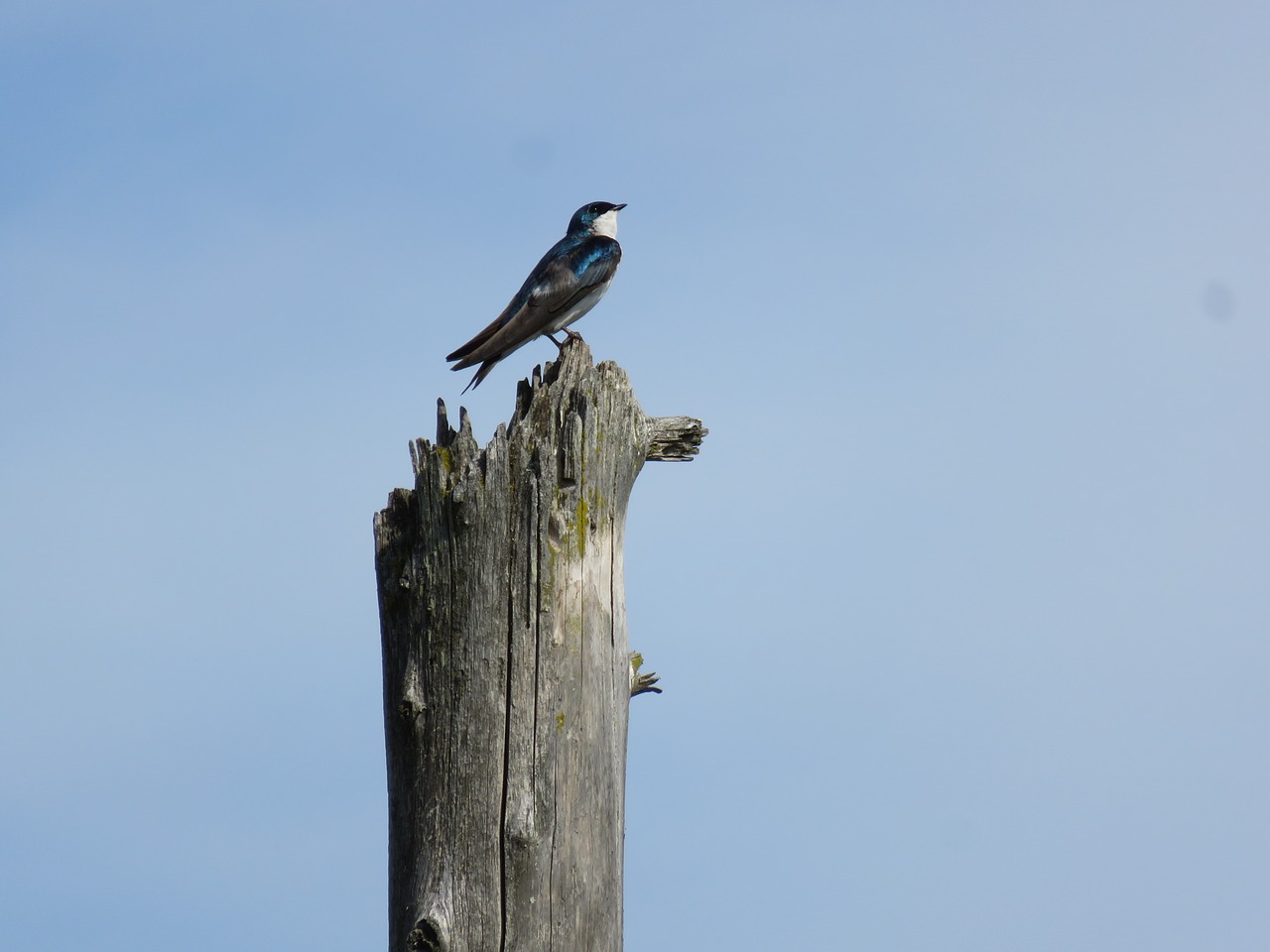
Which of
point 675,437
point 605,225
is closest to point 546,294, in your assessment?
point 605,225

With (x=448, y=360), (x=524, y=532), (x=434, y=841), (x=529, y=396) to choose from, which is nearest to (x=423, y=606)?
(x=524, y=532)

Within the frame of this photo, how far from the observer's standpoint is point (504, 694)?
4246mm

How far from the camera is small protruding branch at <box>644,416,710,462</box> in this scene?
5297mm

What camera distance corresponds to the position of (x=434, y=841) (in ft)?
13.8

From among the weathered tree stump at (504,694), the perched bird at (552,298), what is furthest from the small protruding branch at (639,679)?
the perched bird at (552,298)

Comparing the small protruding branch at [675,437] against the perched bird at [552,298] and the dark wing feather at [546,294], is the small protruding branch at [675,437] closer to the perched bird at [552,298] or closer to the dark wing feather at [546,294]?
the perched bird at [552,298]

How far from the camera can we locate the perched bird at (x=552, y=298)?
7449mm

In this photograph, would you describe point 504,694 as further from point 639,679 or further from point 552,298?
point 552,298

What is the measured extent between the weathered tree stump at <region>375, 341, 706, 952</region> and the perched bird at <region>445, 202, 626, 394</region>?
8.75ft

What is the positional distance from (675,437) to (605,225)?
4.72 meters

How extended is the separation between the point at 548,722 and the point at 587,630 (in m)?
0.37

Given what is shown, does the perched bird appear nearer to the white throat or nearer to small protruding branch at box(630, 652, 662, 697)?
the white throat

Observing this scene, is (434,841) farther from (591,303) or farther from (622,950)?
(591,303)

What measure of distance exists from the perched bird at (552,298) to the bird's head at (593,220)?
0.86 metres
